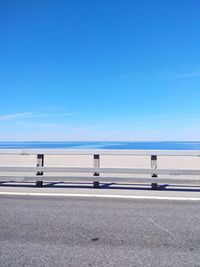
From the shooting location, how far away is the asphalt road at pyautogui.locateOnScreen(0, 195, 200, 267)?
4258 millimetres

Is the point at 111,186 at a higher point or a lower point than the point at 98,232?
higher

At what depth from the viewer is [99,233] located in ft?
17.4

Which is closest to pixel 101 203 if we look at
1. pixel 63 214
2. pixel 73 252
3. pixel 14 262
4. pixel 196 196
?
pixel 63 214

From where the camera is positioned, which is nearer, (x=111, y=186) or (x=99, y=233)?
(x=99, y=233)

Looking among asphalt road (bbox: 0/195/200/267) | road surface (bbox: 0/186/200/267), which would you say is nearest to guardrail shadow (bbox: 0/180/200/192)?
road surface (bbox: 0/186/200/267)

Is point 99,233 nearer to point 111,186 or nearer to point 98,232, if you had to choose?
point 98,232

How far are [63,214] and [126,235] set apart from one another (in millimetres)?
1795

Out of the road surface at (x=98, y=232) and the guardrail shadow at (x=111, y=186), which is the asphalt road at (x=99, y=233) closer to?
the road surface at (x=98, y=232)

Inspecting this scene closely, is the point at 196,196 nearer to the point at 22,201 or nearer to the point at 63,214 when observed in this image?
the point at 63,214

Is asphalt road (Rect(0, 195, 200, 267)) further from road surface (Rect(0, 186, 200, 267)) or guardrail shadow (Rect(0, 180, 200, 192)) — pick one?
guardrail shadow (Rect(0, 180, 200, 192))

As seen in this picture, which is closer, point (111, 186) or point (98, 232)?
point (98, 232)

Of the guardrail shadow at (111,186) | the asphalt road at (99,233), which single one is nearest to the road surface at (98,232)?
the asphalt road at (99,233)

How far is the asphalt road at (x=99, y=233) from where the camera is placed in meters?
4.26

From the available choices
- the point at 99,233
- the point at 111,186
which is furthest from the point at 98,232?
the point at 111,186
